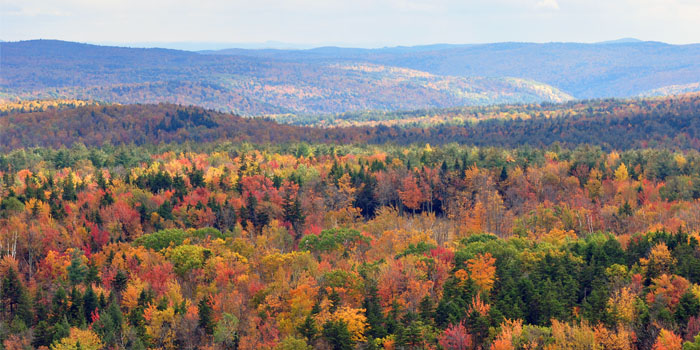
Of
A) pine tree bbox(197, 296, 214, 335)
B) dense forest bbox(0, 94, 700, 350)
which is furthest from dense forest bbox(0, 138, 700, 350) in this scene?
dense forest bbox(0, 94, 700, 350)

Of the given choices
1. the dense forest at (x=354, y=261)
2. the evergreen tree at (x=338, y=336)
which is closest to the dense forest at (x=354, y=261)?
the evergreen tree at (x=338, y=336)

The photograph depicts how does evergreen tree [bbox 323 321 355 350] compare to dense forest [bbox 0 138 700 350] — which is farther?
dense forest [bbox 0 138 700 350]

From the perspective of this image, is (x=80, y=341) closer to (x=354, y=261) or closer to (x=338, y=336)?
(x=338, y=336)

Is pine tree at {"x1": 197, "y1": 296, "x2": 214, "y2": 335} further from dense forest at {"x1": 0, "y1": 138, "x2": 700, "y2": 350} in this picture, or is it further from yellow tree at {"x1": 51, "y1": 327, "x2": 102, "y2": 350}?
yellow tree at {"x1": 51, "y1": 327, "x2": 102, "y2": 350}

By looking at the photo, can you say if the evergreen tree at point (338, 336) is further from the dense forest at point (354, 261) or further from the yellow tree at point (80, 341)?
the yellow tree at point (80, 341)

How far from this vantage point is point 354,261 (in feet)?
303

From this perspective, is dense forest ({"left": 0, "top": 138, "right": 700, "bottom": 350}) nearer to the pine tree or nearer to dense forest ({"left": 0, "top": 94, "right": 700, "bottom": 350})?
the pine tree

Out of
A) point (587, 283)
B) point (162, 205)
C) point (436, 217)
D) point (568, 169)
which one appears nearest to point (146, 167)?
point (162, 205)

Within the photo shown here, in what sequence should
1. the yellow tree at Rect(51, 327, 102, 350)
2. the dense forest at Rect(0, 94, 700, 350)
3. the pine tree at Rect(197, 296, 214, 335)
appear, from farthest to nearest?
the pine tree at Rect(197, 296, 214, 335) → the dense forest at Rect(0, 94, 700, 350) → the yellow tree at Rect(51, 327, 102, 350)

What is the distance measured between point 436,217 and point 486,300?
6854 centimetres

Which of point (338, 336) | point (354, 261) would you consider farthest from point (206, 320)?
point (354, 261)

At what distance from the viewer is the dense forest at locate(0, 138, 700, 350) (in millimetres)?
73188

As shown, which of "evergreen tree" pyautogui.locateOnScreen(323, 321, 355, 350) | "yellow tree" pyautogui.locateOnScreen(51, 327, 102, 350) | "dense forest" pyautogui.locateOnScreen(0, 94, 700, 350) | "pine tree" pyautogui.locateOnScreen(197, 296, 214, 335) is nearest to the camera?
"yellow tree" pyautogui.locateOnScreen(51, 327, 102, 350)

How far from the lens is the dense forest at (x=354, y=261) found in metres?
73.2
